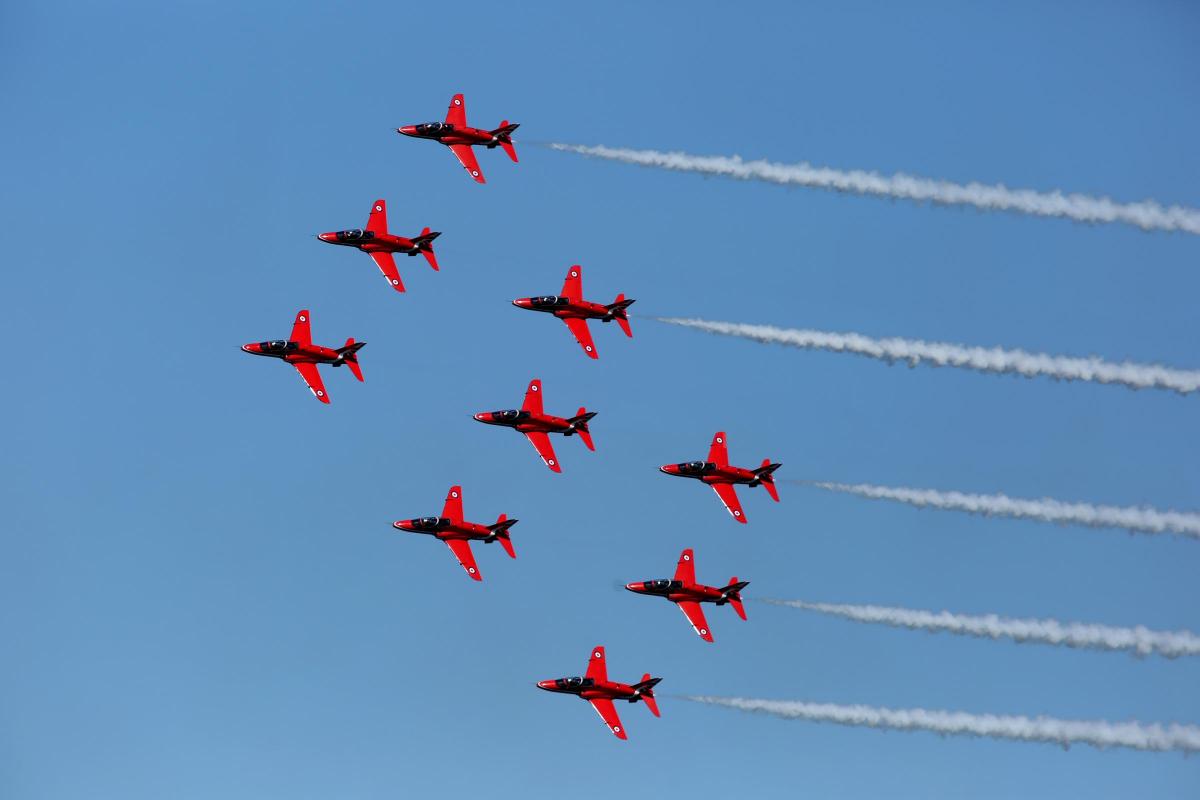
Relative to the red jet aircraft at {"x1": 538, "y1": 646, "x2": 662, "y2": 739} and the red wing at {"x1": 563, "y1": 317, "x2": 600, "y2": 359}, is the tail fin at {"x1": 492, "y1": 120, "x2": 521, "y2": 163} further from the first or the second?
the red jet aircraft at {"x1": 538, "y1": 646, "x2": 662, "y2": 739}

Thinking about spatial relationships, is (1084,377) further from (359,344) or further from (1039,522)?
(359,344)

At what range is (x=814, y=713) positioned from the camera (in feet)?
286

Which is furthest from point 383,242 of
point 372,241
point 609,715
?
point 609,715

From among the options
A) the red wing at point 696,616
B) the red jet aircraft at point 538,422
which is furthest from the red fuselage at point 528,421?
the red wing at point 696,616

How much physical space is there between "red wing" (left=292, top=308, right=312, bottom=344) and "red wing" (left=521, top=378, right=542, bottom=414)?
1039 cm

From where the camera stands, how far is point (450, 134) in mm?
96562

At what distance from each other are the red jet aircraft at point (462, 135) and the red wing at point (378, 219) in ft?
12.2

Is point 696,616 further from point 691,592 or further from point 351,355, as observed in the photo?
point 351,355

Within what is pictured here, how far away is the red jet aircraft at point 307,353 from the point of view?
92.9 m

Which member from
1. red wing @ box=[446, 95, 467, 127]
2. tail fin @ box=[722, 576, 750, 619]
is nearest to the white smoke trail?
tail fin @ box=[722, 576, 750, 619]

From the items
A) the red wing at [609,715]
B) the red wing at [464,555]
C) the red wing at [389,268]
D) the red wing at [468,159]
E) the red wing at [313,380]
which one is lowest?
the red wing at [609,715]

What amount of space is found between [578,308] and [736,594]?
15.0 meters

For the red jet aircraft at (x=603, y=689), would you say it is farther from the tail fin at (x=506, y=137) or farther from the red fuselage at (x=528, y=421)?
the tail fin at (x=506, y=137)

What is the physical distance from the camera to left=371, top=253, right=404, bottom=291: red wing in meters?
94.1
